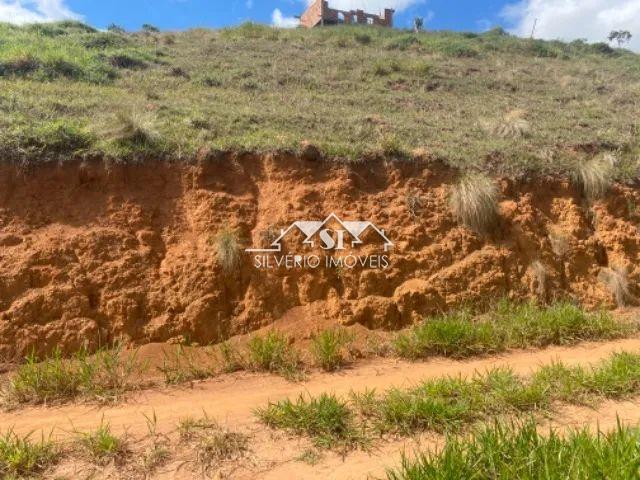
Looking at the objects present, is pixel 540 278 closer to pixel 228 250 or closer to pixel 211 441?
pixel 228 250

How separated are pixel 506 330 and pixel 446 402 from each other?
2.01 m

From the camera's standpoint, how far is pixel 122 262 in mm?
5488

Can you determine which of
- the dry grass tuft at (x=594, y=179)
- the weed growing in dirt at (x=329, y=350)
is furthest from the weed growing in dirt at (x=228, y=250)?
the dry grass tuft at (x=594, y=179)

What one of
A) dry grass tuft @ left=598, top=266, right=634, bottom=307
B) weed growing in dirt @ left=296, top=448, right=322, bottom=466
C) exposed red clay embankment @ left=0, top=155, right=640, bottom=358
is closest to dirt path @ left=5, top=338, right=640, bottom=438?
weed growing in dirt @ left=296, top=448, right=322, bottom=466

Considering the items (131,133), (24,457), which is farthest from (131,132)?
(24,457)

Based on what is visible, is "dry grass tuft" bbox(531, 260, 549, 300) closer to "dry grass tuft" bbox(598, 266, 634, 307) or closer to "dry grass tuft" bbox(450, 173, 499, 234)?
"dry grass tuft" bbox(450, 173, 499, 234)

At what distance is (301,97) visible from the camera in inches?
412

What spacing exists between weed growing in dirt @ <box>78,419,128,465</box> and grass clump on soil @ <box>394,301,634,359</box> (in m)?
2.91

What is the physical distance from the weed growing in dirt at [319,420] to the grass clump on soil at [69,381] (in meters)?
1.40

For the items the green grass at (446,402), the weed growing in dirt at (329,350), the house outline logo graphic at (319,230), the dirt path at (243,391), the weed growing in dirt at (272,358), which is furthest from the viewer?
the house outline logo graphic at (319,230)

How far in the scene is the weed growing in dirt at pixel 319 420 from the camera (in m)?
3.55

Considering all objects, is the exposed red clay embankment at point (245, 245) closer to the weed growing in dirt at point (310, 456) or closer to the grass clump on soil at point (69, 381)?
the grass clump on soil at point (69, 381)

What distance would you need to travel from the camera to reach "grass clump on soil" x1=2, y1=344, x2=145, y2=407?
13.6 ft

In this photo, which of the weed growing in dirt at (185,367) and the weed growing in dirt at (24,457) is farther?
the weed growing in dirt at (185,367)
